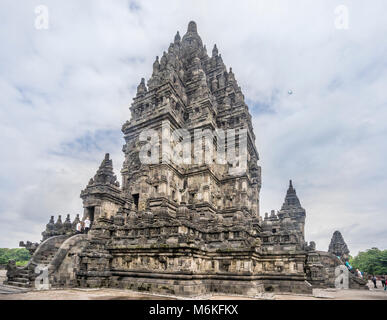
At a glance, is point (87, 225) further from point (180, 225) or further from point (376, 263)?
point (376, 263)

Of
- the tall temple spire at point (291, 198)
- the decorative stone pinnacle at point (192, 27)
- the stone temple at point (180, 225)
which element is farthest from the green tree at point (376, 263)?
the decorative stone pinnacle at point (192, 27)

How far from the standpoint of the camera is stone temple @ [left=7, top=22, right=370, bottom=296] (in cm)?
1398

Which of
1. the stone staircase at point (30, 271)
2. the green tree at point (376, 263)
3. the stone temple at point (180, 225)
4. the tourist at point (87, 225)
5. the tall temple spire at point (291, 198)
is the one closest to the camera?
the stone staircase at point (30, 271)

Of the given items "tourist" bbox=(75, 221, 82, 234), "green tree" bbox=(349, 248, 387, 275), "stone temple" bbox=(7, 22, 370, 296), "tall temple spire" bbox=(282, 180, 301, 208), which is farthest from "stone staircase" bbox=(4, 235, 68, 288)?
"green tree" bbox=(349, 248, 387, 275)

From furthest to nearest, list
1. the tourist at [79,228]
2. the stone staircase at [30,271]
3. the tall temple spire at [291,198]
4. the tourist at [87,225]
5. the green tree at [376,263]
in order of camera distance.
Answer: the green tree at [376,263] → the tall temple spire at [291,198] → the tourist at [87,225] → the tourist at [79,228] → the stone staircase at [30,271]

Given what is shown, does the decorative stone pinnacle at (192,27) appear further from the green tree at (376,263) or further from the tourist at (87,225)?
the green tree at (376,263)

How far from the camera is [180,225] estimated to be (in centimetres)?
1412

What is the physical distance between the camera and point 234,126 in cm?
2845

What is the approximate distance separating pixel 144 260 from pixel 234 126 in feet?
60.7

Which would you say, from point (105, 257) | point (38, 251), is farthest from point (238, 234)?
point (38, 251)

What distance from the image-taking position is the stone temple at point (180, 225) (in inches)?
550

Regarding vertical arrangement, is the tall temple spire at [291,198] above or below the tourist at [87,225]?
above
